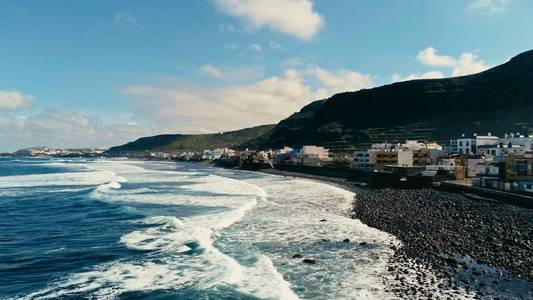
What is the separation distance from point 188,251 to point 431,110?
5773 inches

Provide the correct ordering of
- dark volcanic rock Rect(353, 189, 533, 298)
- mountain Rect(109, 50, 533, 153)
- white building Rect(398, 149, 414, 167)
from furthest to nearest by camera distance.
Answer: mountain Rect(109, 50, 533, 153) < white building Rect(398, 149, 414, 167) < dark volcanic rock Rect(353, 189, 533, 298)

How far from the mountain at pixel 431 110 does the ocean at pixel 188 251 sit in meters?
107

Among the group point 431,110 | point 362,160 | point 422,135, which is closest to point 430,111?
point 431,110

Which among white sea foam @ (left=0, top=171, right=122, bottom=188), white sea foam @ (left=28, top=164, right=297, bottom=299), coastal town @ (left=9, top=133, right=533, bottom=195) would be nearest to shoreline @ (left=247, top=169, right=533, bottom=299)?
white sea foam @ (left=28, top=164, right=297, bottom=299)

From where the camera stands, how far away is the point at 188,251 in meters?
22.7

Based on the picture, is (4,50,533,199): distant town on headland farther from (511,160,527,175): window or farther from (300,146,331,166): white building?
(300,146,331,166): white building

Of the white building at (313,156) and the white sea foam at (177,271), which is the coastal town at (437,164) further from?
the white sea foam at (177,271)

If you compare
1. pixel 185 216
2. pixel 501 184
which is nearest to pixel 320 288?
pixel 185 216

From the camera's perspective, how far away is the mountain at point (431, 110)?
130m

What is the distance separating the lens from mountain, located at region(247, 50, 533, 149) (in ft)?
428

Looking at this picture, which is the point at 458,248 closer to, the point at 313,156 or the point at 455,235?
the point at 455,235

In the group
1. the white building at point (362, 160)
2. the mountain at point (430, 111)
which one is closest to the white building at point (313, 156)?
the white building at point (362, 160)

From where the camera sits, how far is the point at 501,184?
41.6m

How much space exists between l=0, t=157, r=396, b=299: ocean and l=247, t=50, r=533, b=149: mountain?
352ft
